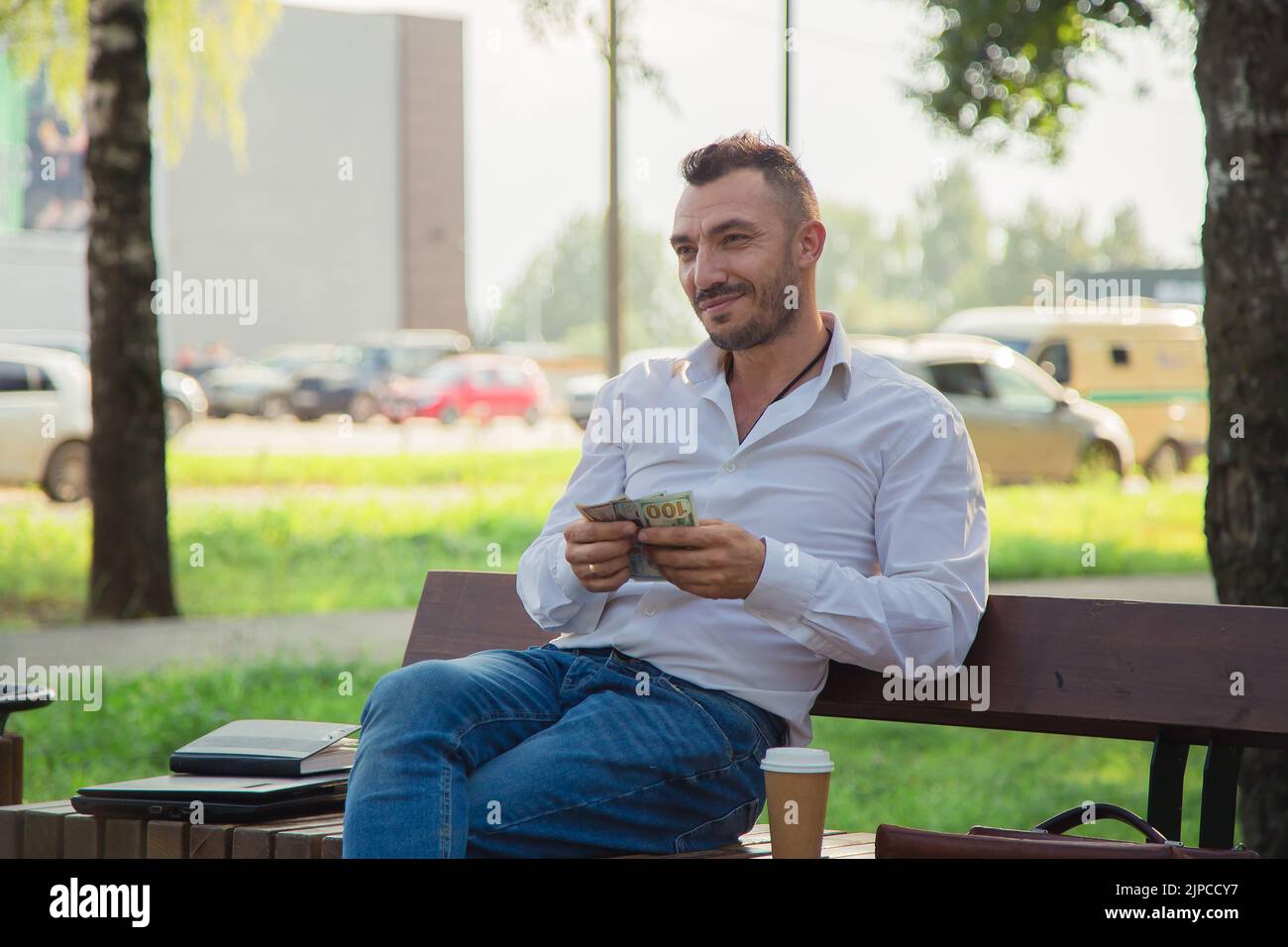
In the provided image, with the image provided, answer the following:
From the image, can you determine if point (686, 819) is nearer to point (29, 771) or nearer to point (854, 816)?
point (854, 816)

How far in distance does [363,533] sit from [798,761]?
11403 millimetres

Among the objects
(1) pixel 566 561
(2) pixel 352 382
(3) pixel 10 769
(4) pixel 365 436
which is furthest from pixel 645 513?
(2) pixel 352 382

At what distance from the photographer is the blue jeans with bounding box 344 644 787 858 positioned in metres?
3.04

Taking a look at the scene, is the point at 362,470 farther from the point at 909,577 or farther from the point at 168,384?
the point at 909,577

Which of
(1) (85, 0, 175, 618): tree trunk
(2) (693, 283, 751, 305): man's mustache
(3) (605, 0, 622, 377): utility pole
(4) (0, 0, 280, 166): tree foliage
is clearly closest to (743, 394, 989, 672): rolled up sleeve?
(2) (693, 283, 751, 305): man's mustache

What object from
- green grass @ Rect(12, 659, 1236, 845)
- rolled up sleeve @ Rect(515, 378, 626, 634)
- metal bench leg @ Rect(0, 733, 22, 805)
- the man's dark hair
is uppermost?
the man's dark hair

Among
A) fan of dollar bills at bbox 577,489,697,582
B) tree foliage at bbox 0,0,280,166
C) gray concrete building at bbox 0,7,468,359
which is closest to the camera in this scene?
fan of dollar bills at bbox 577,489,697,582

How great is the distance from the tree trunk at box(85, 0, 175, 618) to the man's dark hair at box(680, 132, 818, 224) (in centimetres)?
659

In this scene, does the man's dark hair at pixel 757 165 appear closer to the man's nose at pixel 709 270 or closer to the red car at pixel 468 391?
the man's nose at pixel 709 270

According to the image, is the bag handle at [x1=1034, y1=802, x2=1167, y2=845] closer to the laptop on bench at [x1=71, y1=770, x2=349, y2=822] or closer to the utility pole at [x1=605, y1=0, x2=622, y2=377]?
the laptop on bench at [x1=71, y1=770, x2=349, y2=822]

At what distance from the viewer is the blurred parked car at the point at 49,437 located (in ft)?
52.4

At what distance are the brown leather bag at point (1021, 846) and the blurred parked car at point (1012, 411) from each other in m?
16.1

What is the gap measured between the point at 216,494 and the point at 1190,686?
16.0m

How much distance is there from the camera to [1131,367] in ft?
76.3
